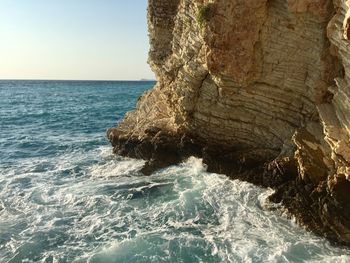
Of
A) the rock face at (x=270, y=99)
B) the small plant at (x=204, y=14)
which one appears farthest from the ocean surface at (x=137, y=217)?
the small plant at (x=204, y=14)

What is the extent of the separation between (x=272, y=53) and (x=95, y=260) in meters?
9.16

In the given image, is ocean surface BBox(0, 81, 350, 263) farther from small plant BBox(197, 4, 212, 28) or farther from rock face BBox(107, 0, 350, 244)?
small plant BBox(197, 4, 212, 28)

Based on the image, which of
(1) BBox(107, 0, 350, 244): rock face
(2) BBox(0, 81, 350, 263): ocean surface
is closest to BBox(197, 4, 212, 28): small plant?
(1) BBox(107, 0, 350, 244): rock face

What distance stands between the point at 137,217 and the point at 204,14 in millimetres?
7781

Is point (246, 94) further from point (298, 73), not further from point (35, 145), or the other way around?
point (35, 145)

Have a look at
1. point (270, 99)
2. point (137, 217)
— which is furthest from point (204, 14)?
point (137, 217)

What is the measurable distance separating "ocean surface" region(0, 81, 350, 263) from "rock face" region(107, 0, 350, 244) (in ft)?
2.77

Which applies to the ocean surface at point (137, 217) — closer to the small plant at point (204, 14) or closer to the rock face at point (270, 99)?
the rock face at point (270, 99)

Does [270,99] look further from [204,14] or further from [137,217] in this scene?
[137,217]

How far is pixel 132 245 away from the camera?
42.6 feet

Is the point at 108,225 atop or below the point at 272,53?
below

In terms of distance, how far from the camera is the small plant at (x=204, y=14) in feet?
50.5

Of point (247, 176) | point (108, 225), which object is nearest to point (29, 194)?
point (108, 225)

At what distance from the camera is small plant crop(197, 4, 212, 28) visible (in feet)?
50.5
